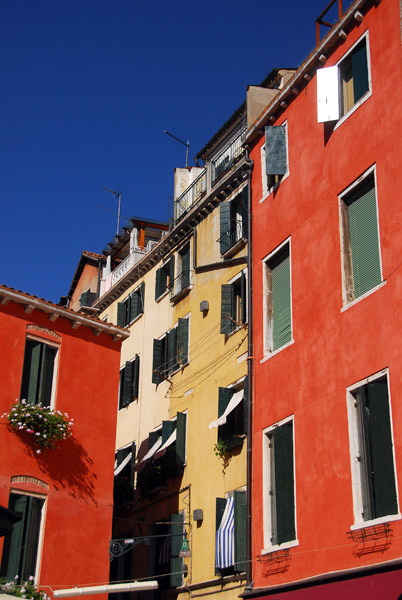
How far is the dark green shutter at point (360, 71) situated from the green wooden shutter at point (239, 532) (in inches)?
354

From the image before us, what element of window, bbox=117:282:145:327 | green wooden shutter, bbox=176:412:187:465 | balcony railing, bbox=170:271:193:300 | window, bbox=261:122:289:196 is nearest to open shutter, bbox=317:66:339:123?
window, bbox=261:122:289:196

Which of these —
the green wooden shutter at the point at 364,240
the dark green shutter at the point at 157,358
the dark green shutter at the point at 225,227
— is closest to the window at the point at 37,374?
the dark green shutter at the point at 225,227

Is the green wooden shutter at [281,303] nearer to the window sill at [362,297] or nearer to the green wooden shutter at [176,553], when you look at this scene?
the window sill at [362,297]


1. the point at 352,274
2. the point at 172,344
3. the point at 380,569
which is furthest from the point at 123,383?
the point at 380,569

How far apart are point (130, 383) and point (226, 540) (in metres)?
9.29

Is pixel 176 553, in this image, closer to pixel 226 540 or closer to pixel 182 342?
pixel 226 540

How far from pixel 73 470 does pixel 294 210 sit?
24.9 feet

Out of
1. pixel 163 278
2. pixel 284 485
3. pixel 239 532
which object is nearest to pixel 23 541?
pixel 239 532

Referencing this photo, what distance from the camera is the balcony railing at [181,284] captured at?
25441 millimetres

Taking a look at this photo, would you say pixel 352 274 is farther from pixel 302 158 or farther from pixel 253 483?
pixel 253 483

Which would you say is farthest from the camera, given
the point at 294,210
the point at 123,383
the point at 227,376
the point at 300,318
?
the point at 123,383

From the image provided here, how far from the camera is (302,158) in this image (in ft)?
59.7

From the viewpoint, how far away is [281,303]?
18297mm

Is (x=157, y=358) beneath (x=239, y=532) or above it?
above
